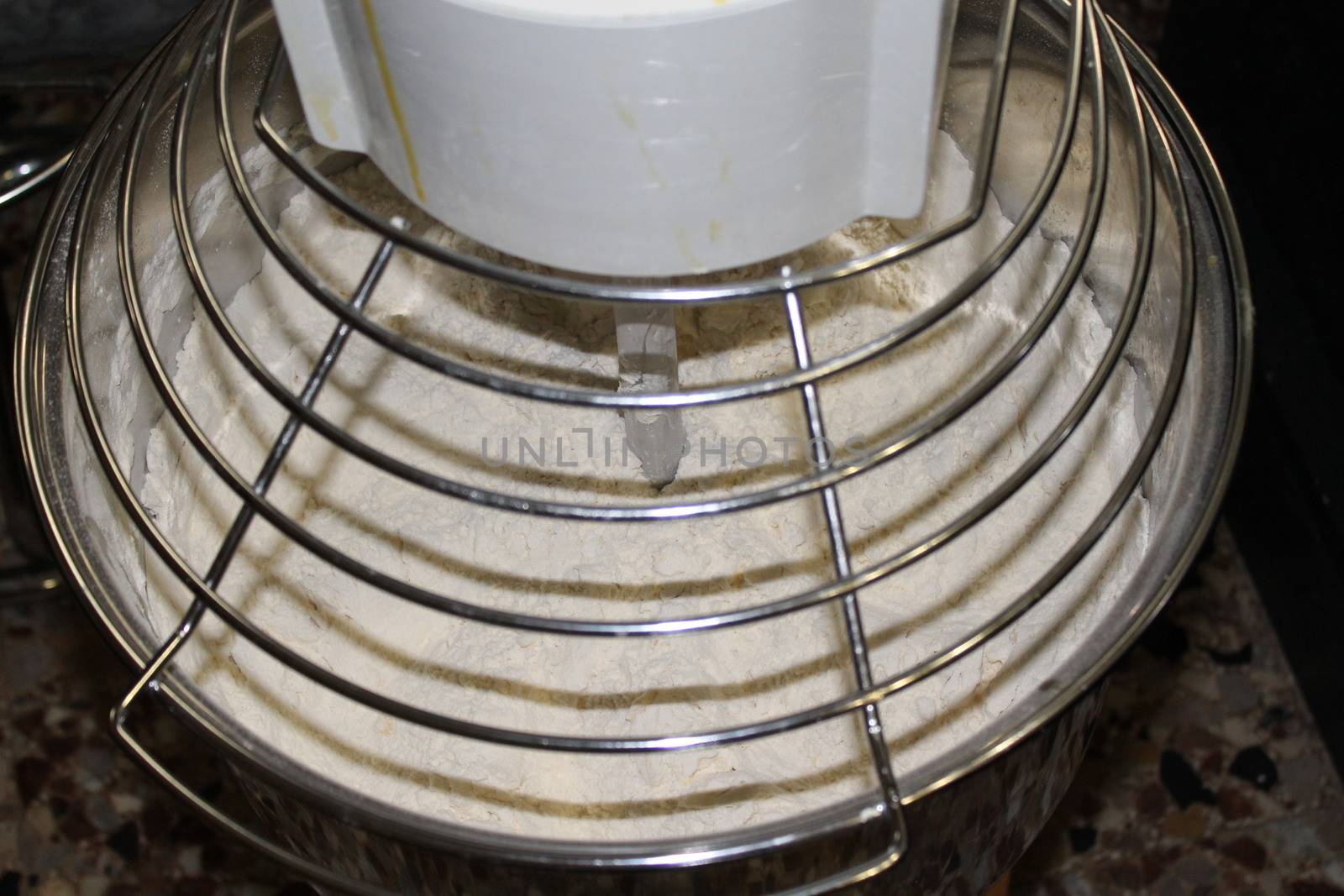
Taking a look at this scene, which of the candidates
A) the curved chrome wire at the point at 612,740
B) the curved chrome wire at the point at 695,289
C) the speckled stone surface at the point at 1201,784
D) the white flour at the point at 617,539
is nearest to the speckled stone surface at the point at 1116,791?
the speckled stone surface at the point at 1201,784

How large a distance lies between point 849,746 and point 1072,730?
10 cm

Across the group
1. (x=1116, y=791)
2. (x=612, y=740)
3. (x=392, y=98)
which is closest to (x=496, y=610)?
(x=612, y=740)

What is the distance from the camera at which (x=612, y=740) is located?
1.42 feet

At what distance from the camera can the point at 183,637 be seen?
19.0 inches

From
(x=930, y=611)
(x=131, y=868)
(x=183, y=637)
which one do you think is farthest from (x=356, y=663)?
(x=131, y=868)

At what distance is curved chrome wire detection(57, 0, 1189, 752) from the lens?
43 cm

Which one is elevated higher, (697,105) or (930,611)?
(697,105)

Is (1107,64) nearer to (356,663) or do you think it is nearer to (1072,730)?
(1072,730)

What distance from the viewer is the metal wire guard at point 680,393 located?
1.36ft

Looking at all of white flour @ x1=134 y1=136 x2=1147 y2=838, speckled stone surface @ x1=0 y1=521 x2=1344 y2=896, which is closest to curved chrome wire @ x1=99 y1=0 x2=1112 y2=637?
white flour @ x1=134 y1=136 x2=1147 y2=838

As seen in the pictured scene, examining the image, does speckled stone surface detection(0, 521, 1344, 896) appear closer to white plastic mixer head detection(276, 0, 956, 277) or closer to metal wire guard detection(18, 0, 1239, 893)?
metal wire guard detection(18, 0, 1239, 893)

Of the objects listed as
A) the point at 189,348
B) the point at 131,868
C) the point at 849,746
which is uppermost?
the point at 189,348

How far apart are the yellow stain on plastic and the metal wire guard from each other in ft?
0.06

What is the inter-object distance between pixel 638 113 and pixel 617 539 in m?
0.31
